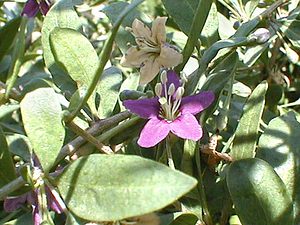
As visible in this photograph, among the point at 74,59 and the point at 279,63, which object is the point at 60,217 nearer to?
the point at 74,59

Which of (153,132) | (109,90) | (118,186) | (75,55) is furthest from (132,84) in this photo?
(118,186)

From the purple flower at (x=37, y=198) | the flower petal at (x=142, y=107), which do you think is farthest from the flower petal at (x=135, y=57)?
the purple flower at (x=37, y=198)

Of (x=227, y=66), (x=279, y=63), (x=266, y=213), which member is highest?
(x=227, y=66)

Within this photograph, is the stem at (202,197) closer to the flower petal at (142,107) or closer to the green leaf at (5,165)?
the flower petal at (142,107)

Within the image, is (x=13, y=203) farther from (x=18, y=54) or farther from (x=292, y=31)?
(x=292, y=31)

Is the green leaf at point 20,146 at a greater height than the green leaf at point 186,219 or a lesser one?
lesser

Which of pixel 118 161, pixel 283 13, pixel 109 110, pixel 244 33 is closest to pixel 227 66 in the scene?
pixel 244 33
